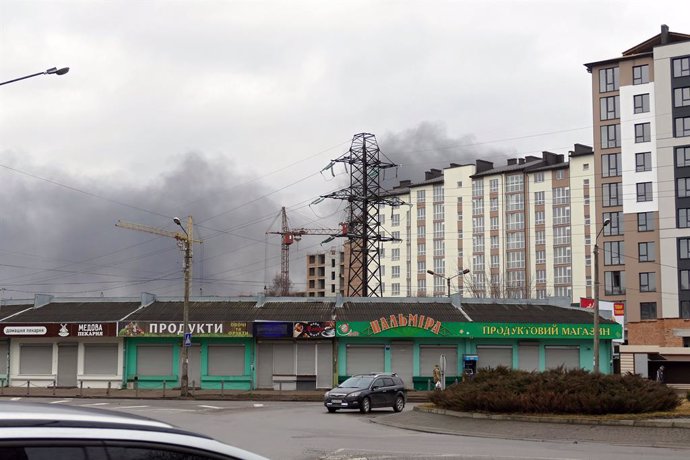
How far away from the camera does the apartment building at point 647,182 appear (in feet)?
299

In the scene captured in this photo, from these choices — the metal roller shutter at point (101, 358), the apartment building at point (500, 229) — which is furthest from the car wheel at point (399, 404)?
the apartment building at point (500, 229)

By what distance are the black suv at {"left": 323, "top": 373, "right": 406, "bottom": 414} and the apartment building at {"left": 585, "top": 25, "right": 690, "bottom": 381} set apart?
2253 inches

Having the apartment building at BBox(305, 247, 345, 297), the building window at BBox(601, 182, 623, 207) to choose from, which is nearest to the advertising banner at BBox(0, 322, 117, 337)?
the building window at BBox(601, 182, 623, 207)

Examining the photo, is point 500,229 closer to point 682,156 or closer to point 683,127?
point 682,156

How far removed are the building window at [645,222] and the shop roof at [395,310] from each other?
44255 mm

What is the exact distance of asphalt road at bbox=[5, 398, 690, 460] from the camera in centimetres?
1858

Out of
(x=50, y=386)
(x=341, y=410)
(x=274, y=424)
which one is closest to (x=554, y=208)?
(x=50, y=386)

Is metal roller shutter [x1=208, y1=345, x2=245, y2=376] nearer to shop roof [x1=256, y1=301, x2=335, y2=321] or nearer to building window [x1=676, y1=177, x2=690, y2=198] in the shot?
shop roof [x1=256, y1=301, x2=335, y2=321]

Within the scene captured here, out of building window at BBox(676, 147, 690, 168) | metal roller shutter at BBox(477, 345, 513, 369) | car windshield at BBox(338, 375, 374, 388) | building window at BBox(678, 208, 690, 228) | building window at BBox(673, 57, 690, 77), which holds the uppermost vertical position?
building window at BBox(673, 57, 690, 77)

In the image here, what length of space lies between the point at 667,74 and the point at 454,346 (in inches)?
2011

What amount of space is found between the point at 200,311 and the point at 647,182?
55941mm

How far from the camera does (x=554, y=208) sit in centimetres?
12769

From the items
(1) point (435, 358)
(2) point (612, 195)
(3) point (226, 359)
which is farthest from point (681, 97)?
(3) point (226, 359)

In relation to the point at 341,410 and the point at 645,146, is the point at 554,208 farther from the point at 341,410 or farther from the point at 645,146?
the point at 341,410
